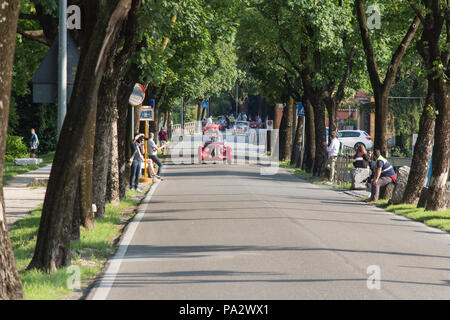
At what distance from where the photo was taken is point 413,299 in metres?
8.44

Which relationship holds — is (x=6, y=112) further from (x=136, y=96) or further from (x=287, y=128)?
(x=287, y=128)

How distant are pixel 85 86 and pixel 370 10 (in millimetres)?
17476

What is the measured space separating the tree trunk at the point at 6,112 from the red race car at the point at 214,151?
1315 inches

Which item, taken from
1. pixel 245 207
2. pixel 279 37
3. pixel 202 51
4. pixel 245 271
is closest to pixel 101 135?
pixel 245 207

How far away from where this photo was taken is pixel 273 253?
464 inches

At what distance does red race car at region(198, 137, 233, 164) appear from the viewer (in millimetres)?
41688

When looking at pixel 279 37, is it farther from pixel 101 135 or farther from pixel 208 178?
pixel 101 135

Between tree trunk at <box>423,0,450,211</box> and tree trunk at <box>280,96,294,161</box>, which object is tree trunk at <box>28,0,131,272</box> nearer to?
Answer: tree trunk at <box>423,0,450,211</box>

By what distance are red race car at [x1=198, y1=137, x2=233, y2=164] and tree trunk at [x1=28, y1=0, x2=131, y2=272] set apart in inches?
1230

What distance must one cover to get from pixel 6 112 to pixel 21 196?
47.0 feet

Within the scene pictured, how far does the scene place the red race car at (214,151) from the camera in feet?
137

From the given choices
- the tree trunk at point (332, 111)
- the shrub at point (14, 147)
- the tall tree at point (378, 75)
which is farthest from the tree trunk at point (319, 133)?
the shrub at point (14, 147)

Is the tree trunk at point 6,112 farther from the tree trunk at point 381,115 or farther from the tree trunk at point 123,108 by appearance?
the tree trunk at point 381,115

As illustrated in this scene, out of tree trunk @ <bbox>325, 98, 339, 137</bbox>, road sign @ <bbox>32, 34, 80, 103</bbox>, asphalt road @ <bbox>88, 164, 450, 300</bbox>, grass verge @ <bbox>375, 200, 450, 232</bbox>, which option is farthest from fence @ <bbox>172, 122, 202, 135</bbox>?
road sign @ <bbox>32, 34, 80, 103</bbox>
